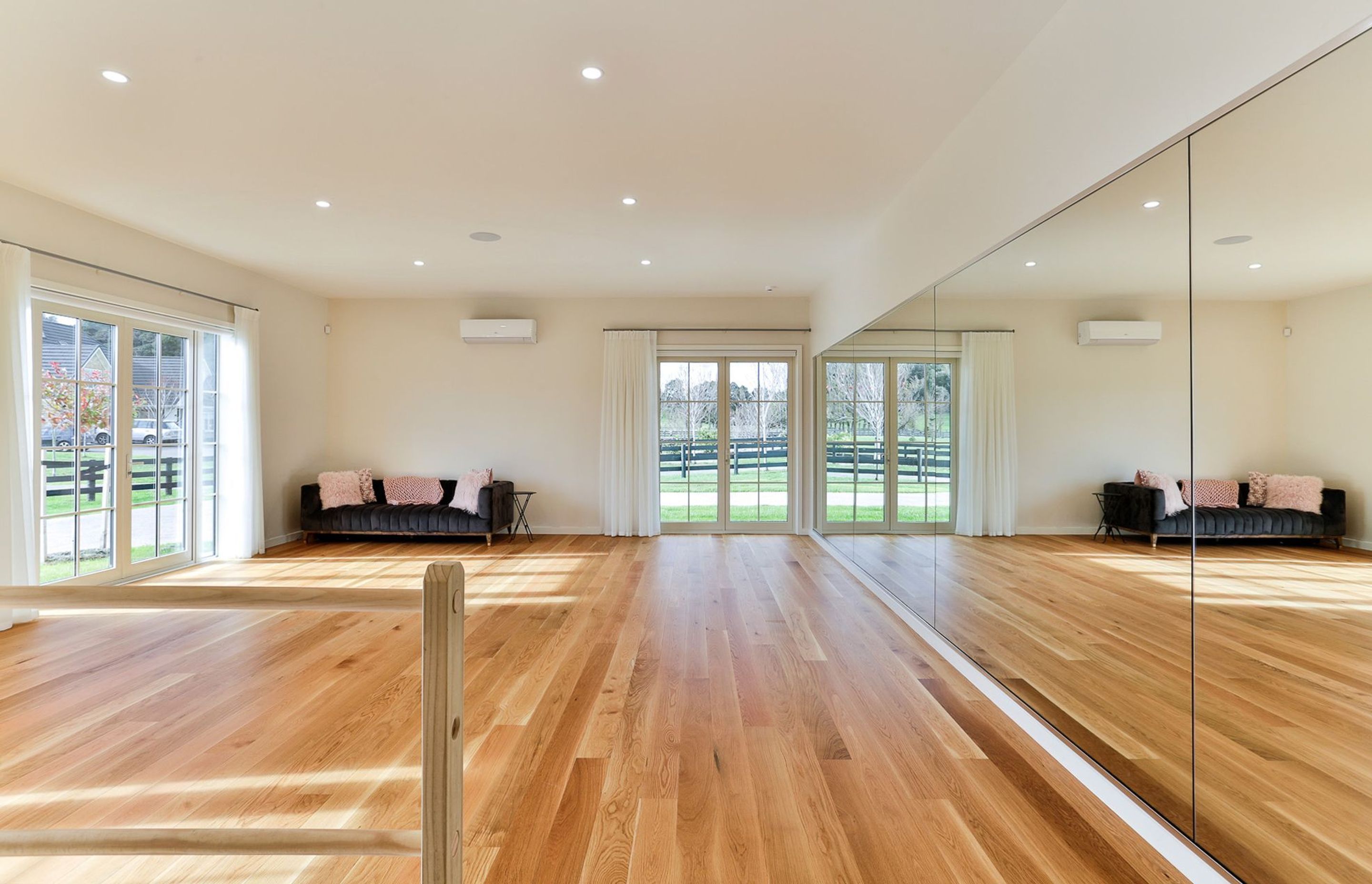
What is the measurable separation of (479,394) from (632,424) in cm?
187

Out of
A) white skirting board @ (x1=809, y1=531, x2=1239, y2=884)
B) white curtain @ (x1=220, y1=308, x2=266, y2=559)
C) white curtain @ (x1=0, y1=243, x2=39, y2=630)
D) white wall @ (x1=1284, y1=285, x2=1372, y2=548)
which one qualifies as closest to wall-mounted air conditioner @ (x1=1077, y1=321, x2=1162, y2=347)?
white wall @ (x1=1284, y1=285, x2=1372, y2=548)

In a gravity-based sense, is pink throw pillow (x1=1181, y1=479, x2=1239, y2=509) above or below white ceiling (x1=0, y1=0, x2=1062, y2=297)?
below

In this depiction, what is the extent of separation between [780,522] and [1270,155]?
6.07m

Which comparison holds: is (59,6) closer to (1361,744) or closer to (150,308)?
(150,308)

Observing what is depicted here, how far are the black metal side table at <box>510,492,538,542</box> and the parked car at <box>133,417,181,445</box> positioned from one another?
3084 mm

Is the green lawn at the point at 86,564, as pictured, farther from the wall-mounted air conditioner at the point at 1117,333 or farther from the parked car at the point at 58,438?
the wall-mounted air conditioner at the point at 1117,333

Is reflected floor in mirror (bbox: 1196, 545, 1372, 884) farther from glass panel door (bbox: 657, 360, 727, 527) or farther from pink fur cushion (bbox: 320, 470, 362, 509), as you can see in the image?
pink fur cushion (bbox: 320, 470, 362, 509)

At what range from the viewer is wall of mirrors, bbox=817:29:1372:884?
4.16 ft

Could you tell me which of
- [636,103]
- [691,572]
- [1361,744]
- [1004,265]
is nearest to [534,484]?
[691,572]

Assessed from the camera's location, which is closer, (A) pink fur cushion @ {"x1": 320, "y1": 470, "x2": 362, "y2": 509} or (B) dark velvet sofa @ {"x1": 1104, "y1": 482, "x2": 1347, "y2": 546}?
(B) dark velvet sofa @ {"x1": 1104, "y1": 482, "x2": 1347, "y2": 546}

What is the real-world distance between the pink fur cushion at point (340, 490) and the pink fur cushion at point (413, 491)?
0.99ft

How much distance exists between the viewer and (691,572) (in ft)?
17.1

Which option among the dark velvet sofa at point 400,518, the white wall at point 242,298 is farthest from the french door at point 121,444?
the dark velvet sofa at point 400,518

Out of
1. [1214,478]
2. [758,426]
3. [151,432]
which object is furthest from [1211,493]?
[151,432]
